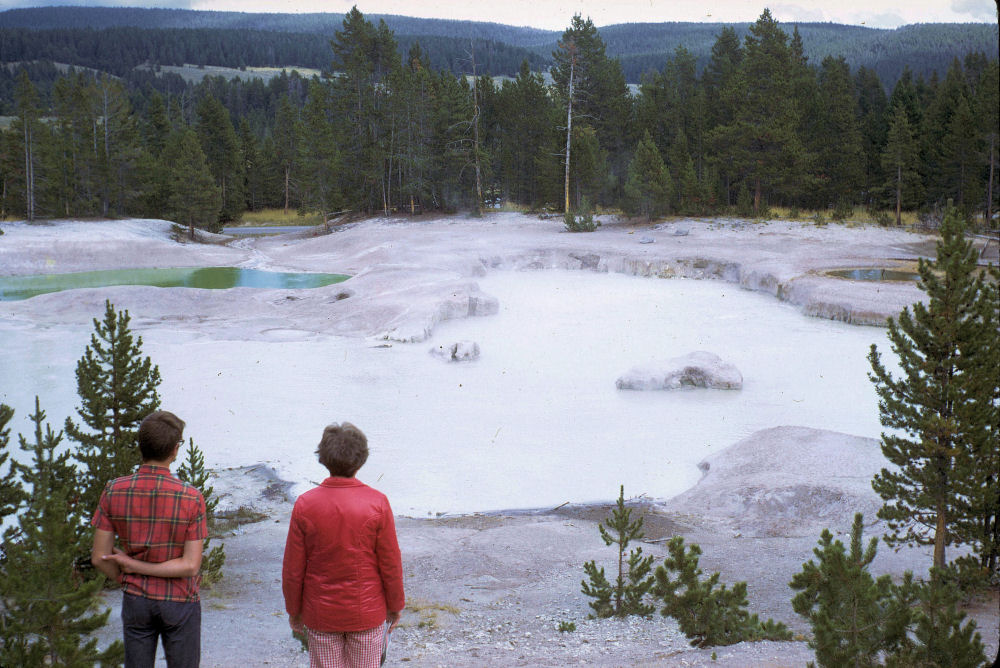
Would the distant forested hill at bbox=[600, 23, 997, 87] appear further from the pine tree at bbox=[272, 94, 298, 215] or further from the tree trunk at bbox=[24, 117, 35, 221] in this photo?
→ the tree trunk at bbox=[24, 117, 35, 221]

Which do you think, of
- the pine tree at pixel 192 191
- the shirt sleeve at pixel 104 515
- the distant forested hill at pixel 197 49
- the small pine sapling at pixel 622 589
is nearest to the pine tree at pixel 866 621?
the small pine sapling at pixel 622 589

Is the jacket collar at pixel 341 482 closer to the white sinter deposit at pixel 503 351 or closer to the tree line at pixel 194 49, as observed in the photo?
the white sinter deposit at pixel 503 351

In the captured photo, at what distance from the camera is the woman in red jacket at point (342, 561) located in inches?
150

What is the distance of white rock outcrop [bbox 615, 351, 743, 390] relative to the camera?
1675 cm

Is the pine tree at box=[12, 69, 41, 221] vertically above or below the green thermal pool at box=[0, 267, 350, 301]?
above

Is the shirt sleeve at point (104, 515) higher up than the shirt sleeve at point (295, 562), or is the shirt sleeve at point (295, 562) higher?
the shirt sleeve at point (104, 515)

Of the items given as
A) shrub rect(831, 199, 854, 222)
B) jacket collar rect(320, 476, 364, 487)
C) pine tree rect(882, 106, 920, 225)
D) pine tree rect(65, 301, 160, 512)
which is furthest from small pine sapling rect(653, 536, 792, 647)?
pine tree rect(882, 106, 920, 225)

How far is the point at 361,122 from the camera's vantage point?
51125mm

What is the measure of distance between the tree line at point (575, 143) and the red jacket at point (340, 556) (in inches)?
1415

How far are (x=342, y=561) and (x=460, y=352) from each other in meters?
15.4

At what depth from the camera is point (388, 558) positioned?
386cm

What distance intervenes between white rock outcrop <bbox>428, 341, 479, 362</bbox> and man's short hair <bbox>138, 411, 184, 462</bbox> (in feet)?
49.7

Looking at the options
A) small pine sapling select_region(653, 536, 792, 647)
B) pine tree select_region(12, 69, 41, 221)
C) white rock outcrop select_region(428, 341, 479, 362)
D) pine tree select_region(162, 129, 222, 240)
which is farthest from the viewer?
pine tree select_region(162, 129, 222, 240)

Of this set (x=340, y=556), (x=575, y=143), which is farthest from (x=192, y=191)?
(x=340, y=556)
